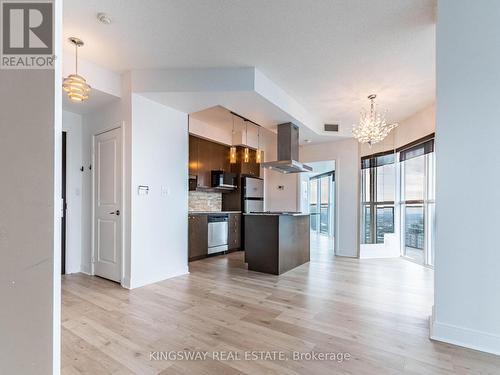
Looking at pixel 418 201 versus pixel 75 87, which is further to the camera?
pixel 418 201

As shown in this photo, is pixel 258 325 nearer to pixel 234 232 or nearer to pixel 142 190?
pixel 142 190

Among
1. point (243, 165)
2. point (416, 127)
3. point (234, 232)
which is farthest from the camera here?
point (243, 165)

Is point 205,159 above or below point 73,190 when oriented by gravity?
above

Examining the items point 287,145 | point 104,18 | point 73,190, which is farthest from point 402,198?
point 73,190

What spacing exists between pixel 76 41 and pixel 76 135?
1.81 meters

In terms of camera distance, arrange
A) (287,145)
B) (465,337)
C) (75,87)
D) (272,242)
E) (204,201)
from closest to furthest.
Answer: (465,337) < (75,87) < (272,242) < (287,145) < (204,201)

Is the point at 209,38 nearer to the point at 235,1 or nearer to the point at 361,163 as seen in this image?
the point at 235,1

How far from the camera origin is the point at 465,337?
6.57ft

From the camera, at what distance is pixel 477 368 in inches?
68.4

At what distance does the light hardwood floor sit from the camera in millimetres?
1767

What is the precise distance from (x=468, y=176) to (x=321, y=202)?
7.62 m

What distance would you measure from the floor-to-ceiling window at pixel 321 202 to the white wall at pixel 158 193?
6017mm

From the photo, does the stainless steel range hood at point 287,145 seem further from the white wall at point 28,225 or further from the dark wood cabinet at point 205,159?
the white wall at point 28,225

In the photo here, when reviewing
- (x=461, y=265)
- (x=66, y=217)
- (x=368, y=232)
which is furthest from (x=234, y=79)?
(x=368, y=232)
